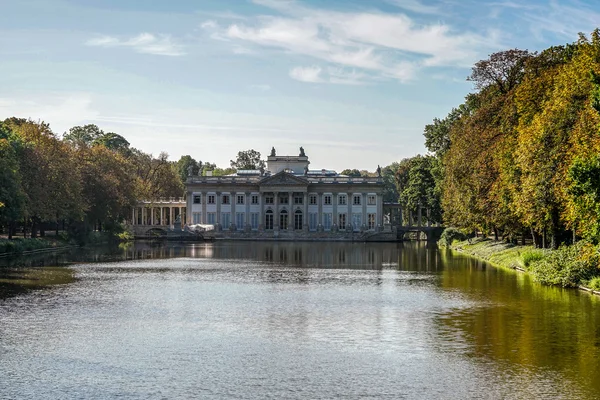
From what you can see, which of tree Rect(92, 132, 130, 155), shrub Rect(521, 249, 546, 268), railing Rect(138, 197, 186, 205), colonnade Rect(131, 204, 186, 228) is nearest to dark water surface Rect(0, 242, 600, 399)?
shrub Rect(521, 249, 546, 268)

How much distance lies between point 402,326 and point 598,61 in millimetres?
22893

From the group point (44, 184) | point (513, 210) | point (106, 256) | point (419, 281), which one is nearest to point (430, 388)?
point (419, 281)

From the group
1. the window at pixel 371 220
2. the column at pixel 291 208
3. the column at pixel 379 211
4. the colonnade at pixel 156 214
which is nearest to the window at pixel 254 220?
the column at pixel 291 208

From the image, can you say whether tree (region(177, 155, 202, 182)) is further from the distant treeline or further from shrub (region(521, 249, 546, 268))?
shrub (region(521, 249, 546, 268))

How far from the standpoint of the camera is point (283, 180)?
434ft

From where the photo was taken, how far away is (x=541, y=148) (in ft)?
160

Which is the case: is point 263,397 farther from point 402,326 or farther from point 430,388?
point 402,326

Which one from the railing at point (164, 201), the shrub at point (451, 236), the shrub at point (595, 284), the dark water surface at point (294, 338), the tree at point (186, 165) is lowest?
the dark water surface at point (294, 338)

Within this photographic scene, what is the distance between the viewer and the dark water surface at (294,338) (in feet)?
67.9

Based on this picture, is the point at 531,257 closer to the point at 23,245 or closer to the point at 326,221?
the point at 23,245

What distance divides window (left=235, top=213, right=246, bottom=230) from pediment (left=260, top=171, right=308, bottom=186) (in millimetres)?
6141

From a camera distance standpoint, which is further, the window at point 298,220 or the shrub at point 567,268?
the window at point 298,220

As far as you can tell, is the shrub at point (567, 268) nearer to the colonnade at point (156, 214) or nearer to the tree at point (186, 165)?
the colonnade at point (156, 214)

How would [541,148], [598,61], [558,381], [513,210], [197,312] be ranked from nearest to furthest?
[558,381]
[197,312]
[598,61]
[541,148]
[513,210]
